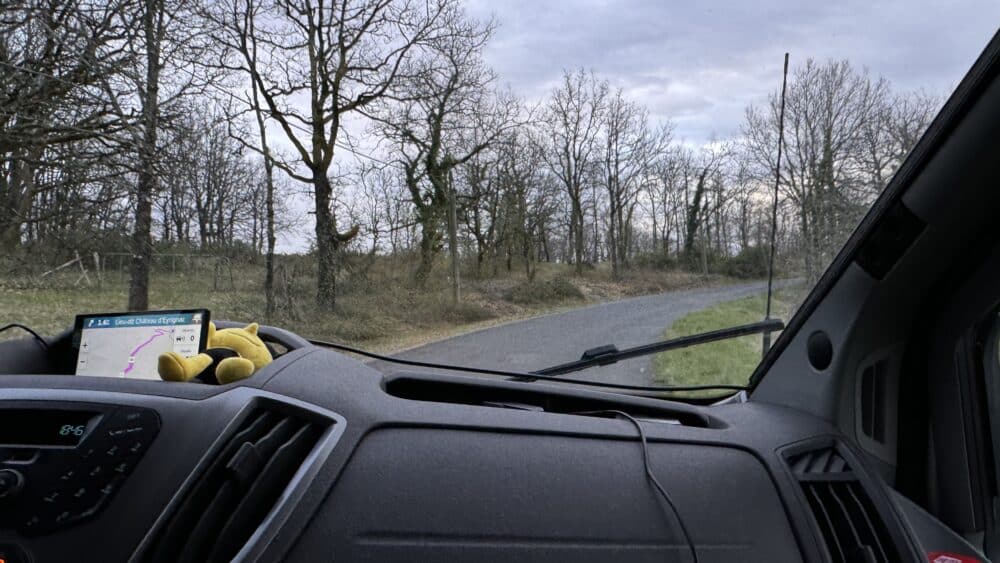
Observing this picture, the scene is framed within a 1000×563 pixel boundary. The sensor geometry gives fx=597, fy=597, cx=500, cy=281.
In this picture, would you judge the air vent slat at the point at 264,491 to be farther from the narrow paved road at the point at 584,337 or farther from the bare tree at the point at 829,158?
the bare tree at the point at 829,158

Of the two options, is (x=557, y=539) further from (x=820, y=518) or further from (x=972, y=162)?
(x=972, y=162)

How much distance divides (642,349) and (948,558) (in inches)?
45.1

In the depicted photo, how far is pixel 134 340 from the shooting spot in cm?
183

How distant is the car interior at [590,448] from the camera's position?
1.16 meters

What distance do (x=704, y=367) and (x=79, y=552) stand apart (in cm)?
222

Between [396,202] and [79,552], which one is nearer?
[79,552]

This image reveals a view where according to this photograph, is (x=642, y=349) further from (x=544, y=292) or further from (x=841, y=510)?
(x=544, y=292)

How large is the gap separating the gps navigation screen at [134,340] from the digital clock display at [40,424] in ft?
1.55

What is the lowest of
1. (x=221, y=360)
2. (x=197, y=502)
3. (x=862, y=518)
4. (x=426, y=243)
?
(x=862, y=518)

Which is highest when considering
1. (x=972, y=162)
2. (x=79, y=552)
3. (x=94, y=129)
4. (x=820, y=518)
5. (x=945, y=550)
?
(x=94, y=129)

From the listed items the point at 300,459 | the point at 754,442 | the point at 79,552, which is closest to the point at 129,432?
the point at 79,552

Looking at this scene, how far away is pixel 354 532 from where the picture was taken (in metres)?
1.16

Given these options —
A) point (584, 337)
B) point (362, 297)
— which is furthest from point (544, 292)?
point (584, 337)

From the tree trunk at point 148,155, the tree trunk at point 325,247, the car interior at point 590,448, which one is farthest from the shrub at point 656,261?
the tree trunk at point 325,247
